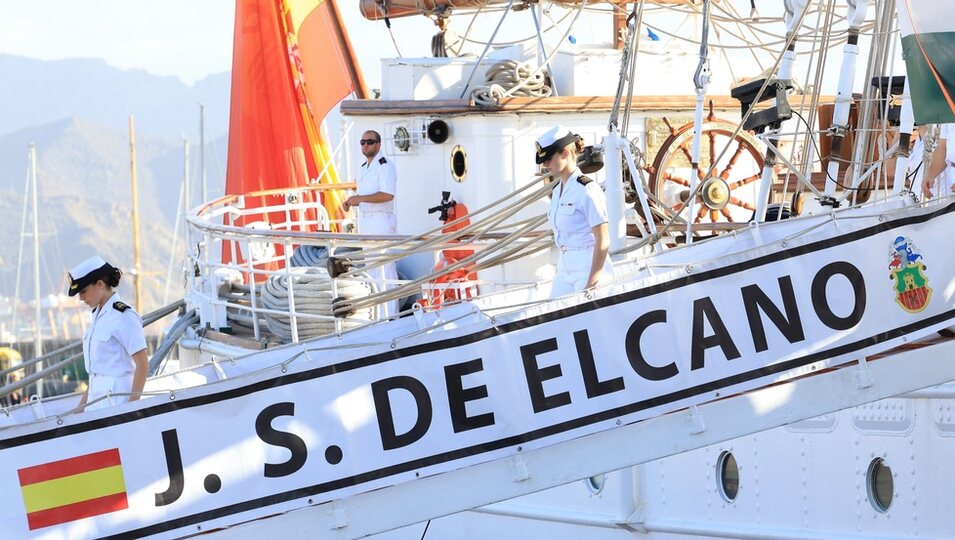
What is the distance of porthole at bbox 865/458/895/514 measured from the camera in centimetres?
668

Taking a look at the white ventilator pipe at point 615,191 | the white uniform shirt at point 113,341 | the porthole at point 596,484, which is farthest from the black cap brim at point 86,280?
the porthole at point 596,484

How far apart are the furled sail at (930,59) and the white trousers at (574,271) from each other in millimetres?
1398

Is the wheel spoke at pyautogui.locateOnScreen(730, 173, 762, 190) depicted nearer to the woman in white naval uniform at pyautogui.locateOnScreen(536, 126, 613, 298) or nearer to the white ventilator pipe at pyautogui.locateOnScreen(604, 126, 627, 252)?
the white ventilator pipe at pyautogui.locateOnScreen(604, 126, 627, 252)

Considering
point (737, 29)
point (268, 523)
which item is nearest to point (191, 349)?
point (737, 29)

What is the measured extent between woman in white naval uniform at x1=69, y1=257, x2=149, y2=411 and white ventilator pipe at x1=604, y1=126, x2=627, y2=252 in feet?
7.03

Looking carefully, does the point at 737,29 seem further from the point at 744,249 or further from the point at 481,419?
the point at 481,419

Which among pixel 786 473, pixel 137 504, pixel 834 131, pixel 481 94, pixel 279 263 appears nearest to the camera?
pixel 137 504

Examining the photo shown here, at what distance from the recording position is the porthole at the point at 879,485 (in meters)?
6.68

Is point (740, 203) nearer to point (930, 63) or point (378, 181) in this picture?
point (378, 181)

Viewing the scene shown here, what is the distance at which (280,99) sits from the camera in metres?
16.3

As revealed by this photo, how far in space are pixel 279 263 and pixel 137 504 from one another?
9260mm

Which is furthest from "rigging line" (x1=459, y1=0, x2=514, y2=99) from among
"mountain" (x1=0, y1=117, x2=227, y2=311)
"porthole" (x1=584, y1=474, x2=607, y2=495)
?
"mountain" (x1=0, y1=117, x2=227, y2=311)

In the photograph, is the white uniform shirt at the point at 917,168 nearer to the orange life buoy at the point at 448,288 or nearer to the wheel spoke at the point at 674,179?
the wheel spoke at the point at 674,179

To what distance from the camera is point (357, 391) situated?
5.11 m
